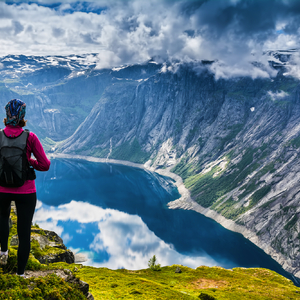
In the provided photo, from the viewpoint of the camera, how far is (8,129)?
32.6ft

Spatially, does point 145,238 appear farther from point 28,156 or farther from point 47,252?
point 28,156

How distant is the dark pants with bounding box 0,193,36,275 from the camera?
9.83 m

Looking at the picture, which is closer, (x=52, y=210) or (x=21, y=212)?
(x=21, y=212)

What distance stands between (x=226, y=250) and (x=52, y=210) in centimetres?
11481

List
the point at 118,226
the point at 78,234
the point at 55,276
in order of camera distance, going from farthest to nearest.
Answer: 1. the point at 118,226
2. the point at 78,234
3. the point at 55,276

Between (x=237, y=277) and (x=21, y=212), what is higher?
(x=21, y=212)

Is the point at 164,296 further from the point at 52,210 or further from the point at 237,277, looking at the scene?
the point at 52,210

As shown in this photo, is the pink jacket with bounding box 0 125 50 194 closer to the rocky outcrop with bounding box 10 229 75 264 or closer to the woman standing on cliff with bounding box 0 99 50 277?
the woman standing on cliff with bounding box 0 99 50 277

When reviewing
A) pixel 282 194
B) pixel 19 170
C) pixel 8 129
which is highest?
pixel 282 194

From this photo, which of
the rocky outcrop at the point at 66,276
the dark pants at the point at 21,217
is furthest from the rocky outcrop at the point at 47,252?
the dark pants at the point at 21,217

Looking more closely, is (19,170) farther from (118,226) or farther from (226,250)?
(118,226)

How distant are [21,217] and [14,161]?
80.9 inches

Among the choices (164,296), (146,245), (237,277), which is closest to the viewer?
(164,296)

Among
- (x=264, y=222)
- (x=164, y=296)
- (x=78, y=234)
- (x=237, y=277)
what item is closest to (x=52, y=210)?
(x=78, y=234)
